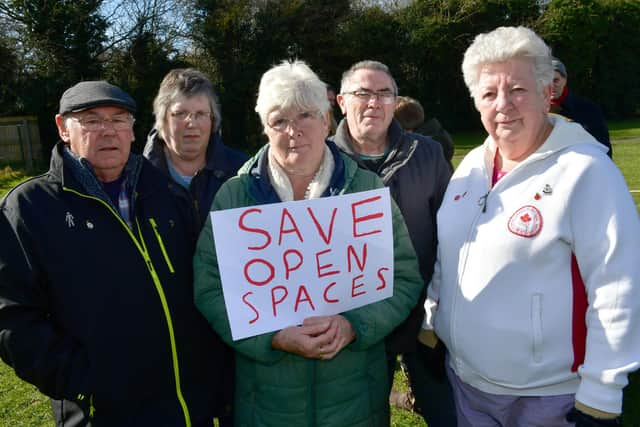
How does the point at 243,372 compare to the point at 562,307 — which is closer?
the point at 562,307

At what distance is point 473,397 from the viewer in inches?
85.0

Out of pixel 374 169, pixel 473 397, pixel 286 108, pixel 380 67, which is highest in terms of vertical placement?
pixel 380 67

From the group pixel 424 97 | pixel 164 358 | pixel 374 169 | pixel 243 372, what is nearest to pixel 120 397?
pixel 164 358

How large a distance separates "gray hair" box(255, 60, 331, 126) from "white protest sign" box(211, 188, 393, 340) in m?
0.39

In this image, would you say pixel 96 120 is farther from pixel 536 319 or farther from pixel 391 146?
pixel 536 319

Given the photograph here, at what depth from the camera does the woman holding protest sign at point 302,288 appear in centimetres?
207

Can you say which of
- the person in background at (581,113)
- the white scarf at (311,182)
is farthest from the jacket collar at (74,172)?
the person in background at (581,113)

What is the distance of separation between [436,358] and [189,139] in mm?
1858

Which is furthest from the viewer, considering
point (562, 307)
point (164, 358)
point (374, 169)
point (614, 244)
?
point (374, 169)

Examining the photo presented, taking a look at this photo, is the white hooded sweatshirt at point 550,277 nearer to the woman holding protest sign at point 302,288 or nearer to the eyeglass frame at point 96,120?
the woman holding protest sign at point 302,288

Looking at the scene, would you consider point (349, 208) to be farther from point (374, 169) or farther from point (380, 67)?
point (380, 67)

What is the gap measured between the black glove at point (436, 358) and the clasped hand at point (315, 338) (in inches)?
19.5

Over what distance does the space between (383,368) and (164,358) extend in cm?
95

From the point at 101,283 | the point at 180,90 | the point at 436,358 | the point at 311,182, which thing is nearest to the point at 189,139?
the point at 180,90
